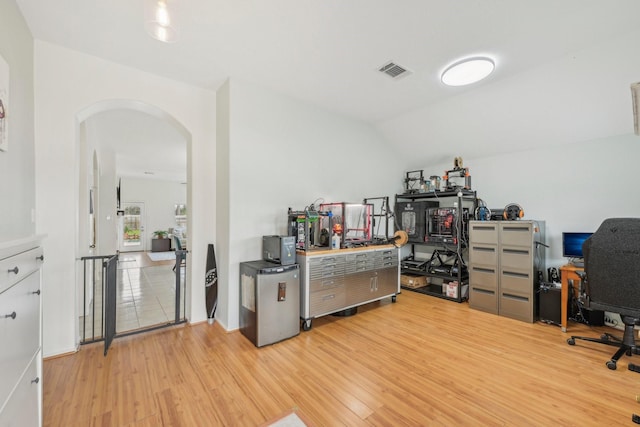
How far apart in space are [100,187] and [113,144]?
124 cm

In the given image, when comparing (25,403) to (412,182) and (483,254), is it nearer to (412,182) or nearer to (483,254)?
(483,254)

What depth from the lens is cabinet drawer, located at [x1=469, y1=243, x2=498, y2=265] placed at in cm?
372

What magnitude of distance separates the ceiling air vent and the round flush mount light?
450 millimetres

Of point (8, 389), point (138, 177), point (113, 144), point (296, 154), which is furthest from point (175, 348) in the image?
point (138, 177)

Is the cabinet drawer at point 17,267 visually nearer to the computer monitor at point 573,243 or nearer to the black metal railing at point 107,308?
the black metal railing at point 107,308

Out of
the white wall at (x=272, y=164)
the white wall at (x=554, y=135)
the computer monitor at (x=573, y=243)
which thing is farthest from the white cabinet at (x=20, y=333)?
the computer monitor at (x=573, y=243)

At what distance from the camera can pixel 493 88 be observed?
3.40 metres

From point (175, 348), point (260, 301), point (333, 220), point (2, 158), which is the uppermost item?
point (2, 158)

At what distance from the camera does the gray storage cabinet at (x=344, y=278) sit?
3115 mm

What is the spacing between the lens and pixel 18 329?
1138 millimetres

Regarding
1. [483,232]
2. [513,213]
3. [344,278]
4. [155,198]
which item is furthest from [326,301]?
[155,198]

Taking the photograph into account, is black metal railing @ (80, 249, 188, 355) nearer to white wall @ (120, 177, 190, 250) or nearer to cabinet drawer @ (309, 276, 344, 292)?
cabinet drawer @ (309, 276, 344, 292)

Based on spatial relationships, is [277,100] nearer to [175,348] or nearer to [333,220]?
[333,220]

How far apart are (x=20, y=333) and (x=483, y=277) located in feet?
14.8
